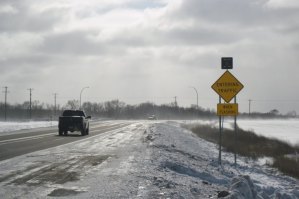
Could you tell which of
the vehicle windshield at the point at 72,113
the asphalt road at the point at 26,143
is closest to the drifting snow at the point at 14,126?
the vehicle windshield at the point at 72,113

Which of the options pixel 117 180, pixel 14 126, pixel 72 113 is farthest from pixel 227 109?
pixel 14 126

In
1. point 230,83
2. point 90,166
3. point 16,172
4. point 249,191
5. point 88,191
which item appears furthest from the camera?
point 230,83

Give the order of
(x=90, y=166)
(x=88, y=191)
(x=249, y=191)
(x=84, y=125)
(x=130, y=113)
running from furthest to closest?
(x=130, y=113), (x=84, y=125), (x=90, y=166), (x=249, y=191), (x=88, y=191)

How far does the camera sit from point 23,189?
10102 millimetres

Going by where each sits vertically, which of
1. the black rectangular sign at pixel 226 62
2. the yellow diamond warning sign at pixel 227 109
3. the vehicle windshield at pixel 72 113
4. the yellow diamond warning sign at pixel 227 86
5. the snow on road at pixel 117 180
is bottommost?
the snow on road at pixel 117 180

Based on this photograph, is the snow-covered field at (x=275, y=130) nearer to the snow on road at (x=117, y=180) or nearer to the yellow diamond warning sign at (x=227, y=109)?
the yellow diamond warning sign at (x=227, y=109)

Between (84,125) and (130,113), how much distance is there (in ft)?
530

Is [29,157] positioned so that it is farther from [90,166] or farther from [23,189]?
[23,189]

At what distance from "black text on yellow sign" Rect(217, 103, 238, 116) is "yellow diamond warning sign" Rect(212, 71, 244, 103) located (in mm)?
341

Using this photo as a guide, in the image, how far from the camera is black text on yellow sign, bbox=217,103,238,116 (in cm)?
1816

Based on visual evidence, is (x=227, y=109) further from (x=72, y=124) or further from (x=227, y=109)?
(x=72, y=124)

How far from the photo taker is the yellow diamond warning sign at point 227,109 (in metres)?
18.1

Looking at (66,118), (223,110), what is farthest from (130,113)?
(223,110)

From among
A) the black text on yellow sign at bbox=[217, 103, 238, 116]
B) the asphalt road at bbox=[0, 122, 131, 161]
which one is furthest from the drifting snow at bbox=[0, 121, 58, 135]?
the black text on yellow sign at bbox=[217, 103, 238, 116]
